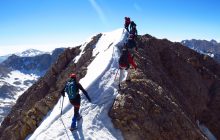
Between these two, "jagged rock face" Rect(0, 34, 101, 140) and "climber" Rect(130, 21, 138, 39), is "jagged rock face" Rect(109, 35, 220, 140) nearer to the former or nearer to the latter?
"climber" Rect(130, 21, 138, 39)

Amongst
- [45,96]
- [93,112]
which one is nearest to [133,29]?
[45,96]

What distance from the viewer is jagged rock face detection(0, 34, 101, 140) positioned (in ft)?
92.6

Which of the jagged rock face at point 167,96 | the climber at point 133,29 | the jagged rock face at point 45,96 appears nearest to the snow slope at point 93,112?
the jagged rock face at point 167,96

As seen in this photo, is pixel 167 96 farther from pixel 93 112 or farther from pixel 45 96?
pixel 45 96

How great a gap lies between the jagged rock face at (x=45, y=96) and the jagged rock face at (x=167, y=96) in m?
6.05

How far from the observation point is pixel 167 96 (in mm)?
29719

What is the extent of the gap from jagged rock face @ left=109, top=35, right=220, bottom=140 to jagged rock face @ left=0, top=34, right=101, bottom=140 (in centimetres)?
605

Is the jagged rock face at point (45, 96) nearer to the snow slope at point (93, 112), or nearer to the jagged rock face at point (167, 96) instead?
the snow slope at point (93, 112)

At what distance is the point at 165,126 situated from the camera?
2598cm

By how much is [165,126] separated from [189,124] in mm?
3002

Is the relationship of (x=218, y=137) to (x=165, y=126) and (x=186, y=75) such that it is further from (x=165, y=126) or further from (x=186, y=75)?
(x=165, y=126)

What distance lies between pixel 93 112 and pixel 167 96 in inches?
297

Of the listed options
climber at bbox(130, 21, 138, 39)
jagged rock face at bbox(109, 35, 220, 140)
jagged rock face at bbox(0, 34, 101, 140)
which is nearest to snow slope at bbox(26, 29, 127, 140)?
jagged rock face at bbox(109, 35, 220, 140)

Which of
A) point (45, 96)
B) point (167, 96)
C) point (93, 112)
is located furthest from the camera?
point (45, 96)
